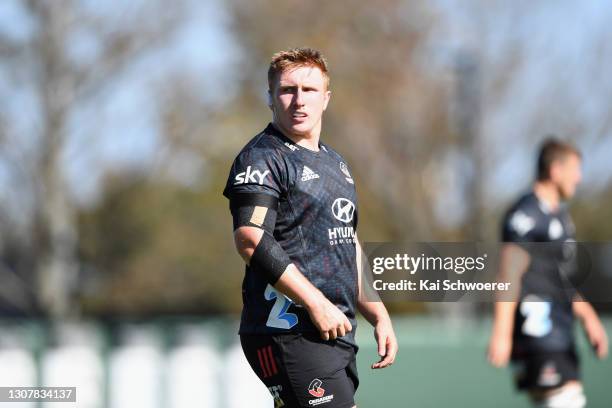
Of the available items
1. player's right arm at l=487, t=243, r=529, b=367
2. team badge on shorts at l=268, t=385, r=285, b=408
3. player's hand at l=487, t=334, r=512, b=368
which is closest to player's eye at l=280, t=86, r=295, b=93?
team badge on shorts at l=268, t=385, r=285, b=408

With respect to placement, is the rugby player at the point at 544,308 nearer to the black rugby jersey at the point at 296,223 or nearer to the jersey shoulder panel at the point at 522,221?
the jersey shoulder panel at the point at 522,221

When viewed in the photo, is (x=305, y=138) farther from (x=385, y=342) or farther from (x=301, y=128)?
(x=385, y=342)

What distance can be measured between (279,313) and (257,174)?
1.82 feet

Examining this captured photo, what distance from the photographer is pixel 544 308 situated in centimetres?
665

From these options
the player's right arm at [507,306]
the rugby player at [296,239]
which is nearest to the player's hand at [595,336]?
the player's right arm at [507,306]

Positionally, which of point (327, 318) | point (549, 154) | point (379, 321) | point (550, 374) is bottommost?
point (327, 318)

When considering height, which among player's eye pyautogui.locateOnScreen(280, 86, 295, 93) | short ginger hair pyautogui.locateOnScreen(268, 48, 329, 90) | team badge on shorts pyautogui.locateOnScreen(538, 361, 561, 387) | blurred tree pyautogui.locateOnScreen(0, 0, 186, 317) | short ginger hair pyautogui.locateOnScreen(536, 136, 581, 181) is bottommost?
team badge on shorts pyautogui.locateOnScreen(538, 361, 561, 387)

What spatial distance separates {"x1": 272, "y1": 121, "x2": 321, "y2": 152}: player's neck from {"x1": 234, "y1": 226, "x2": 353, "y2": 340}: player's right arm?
0.48m

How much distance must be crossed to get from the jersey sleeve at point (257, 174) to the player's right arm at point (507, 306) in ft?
8.77

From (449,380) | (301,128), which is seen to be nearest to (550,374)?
(301,128)

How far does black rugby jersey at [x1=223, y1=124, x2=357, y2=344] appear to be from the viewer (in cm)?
407

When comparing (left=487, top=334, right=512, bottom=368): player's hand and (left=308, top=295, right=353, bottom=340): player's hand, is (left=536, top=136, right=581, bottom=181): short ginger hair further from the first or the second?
(left=308, top=295, right=353, bottom=340): player's hand

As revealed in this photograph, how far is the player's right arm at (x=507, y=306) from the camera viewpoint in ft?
21.0

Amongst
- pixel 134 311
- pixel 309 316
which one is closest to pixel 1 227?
pixel 134 311
